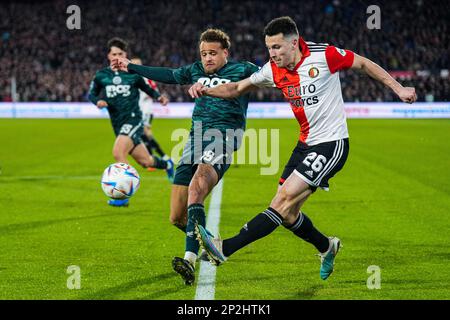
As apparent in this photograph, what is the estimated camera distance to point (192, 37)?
47750mm

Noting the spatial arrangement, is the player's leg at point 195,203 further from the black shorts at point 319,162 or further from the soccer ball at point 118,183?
the soccer ball at point 118,183

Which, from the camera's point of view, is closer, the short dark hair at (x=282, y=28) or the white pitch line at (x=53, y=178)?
the short dark hair at (x=282, y=28)

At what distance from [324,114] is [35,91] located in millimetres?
39284

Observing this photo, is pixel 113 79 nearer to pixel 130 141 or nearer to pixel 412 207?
pixel 130 141

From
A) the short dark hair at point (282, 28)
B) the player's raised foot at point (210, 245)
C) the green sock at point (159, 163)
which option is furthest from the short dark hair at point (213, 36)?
the green sock at point (159, 163)

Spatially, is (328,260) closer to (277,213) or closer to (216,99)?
(277,213)

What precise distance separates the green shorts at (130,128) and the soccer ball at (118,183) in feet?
8.42

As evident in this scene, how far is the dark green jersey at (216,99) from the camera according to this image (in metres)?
6.77

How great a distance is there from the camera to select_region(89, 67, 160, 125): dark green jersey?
11164 mm

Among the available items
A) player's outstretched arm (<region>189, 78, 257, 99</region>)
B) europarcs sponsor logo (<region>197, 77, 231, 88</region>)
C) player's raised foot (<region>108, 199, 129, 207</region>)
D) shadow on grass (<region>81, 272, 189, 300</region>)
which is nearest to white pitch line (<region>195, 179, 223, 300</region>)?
shadow on grass (<region>81, 272, 189, 300</region>)

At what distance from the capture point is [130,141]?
36.7 ft

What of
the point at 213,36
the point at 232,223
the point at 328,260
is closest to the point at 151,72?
the point at 213,36

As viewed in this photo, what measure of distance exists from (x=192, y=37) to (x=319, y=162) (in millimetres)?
42927

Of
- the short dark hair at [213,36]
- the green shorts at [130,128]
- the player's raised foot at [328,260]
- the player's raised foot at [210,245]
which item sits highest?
the short dark hair at [213,36]
